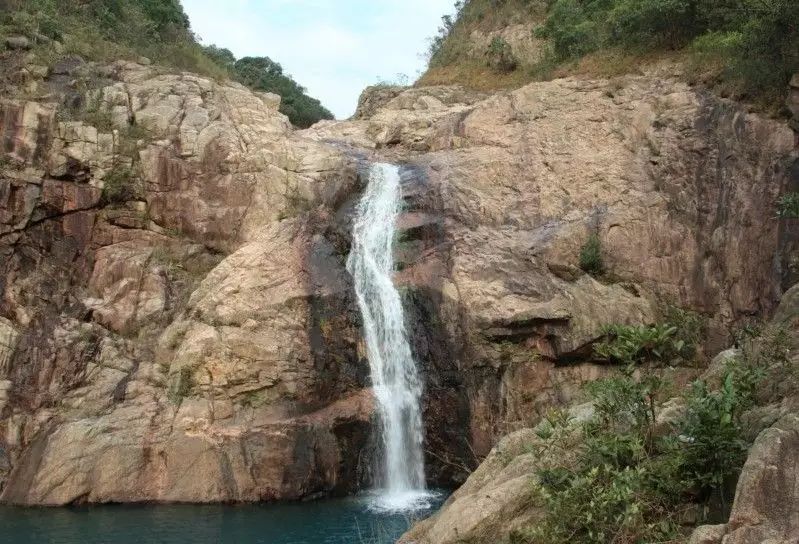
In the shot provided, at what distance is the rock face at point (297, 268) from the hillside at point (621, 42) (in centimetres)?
123

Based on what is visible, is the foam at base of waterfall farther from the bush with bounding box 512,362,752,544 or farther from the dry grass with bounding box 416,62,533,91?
the dry grass with bounding box 416,62,533,91

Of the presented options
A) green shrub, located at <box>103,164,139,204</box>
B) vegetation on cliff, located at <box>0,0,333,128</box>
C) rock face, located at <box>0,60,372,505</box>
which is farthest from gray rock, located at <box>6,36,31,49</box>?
green shrub, located at <box>103,164,139,204</box>

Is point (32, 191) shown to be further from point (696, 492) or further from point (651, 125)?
point (696, 492)

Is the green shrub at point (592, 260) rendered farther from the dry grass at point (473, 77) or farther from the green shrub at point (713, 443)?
the green shrub at point (713, 443)

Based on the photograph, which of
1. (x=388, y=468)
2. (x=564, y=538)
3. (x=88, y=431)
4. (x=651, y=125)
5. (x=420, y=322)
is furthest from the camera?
(x=651, y=125)

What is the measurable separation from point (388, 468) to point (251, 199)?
9.90 meters

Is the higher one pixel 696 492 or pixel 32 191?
pixel 32 191

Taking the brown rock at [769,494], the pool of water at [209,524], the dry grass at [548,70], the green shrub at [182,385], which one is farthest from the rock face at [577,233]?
the brown rock at [769,494]

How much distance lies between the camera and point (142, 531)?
16188 millimetres

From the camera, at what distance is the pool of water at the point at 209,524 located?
51.0ft

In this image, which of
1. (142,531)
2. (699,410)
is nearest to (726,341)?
(699,410)

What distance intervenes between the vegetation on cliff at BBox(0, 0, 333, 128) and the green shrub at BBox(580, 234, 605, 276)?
16.4m

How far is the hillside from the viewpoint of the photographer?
22594 millimetres

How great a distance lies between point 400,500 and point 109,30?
21.9 meters
